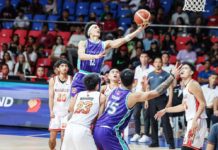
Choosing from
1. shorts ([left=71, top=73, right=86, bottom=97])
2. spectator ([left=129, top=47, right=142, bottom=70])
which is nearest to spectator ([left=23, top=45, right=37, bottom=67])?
spectator ([left=129, top=47, right=142, bottom=70])

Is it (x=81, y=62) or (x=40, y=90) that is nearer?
(x=81, y=62)

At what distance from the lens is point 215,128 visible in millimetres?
6461

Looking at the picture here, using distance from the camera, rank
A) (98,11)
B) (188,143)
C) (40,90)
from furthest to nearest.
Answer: (98,11) < (40,90) < (188,143)

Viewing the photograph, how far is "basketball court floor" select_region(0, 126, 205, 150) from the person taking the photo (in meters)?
12.4

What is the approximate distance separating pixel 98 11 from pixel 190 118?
11.5 metres

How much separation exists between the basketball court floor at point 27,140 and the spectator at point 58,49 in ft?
10.3

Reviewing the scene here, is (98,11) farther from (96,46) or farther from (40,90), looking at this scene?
(96,46)

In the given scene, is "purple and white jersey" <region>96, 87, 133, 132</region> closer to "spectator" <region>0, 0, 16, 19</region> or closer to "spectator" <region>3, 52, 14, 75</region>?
"spectator" <region>3, 52, 14, 75</region>

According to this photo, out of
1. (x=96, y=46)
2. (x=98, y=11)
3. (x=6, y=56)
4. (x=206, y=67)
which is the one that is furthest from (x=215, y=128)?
(x=98, y=11)

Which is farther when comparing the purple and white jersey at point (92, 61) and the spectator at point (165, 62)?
the spectator at point (165, 62)

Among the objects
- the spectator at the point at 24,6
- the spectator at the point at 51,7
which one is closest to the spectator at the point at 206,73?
the spectator at the point at 51,7

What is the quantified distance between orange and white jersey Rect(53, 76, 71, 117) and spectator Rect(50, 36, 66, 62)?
20.6 ft

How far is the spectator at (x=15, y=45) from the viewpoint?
18.7 meters

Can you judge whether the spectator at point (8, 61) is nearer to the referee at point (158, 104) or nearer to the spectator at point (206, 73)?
the spectator at point (206, 73)
